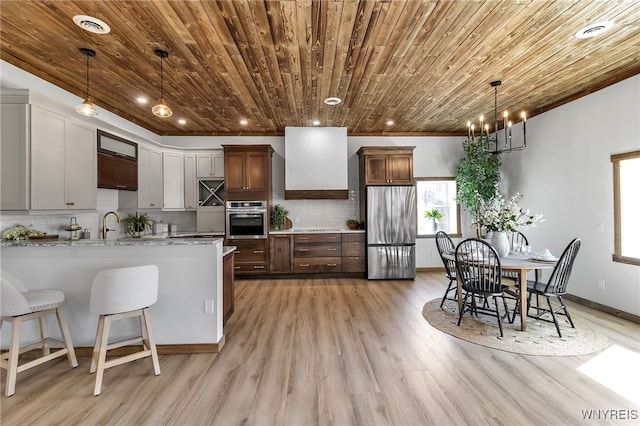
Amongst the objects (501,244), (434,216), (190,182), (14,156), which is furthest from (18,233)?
(434,216)

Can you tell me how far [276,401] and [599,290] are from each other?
14.3 feet

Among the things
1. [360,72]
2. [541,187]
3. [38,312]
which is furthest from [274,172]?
[541,187]

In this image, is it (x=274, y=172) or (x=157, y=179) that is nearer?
(x=157, y=179)

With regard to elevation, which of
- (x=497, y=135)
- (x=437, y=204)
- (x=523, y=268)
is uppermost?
(x=497, y=135)

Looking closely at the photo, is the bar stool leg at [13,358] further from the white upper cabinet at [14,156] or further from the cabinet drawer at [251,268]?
the cabinet drawer at [251,268]

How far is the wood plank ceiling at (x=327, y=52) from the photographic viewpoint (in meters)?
2.21

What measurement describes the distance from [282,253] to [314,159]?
1898 mm

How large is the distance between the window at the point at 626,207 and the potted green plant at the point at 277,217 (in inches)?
194

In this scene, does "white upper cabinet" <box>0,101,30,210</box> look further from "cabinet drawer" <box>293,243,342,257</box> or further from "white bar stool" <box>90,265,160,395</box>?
"cabinet drawer" <box>293,243,342,257</box>

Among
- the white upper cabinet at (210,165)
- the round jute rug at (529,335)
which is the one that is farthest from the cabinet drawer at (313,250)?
the round jute rug at (529,335)

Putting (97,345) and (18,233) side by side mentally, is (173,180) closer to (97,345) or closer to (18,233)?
(18,233)

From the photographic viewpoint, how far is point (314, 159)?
5.60 meters

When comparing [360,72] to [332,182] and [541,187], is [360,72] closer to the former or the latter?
[332,182]

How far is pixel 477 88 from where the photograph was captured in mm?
3760
